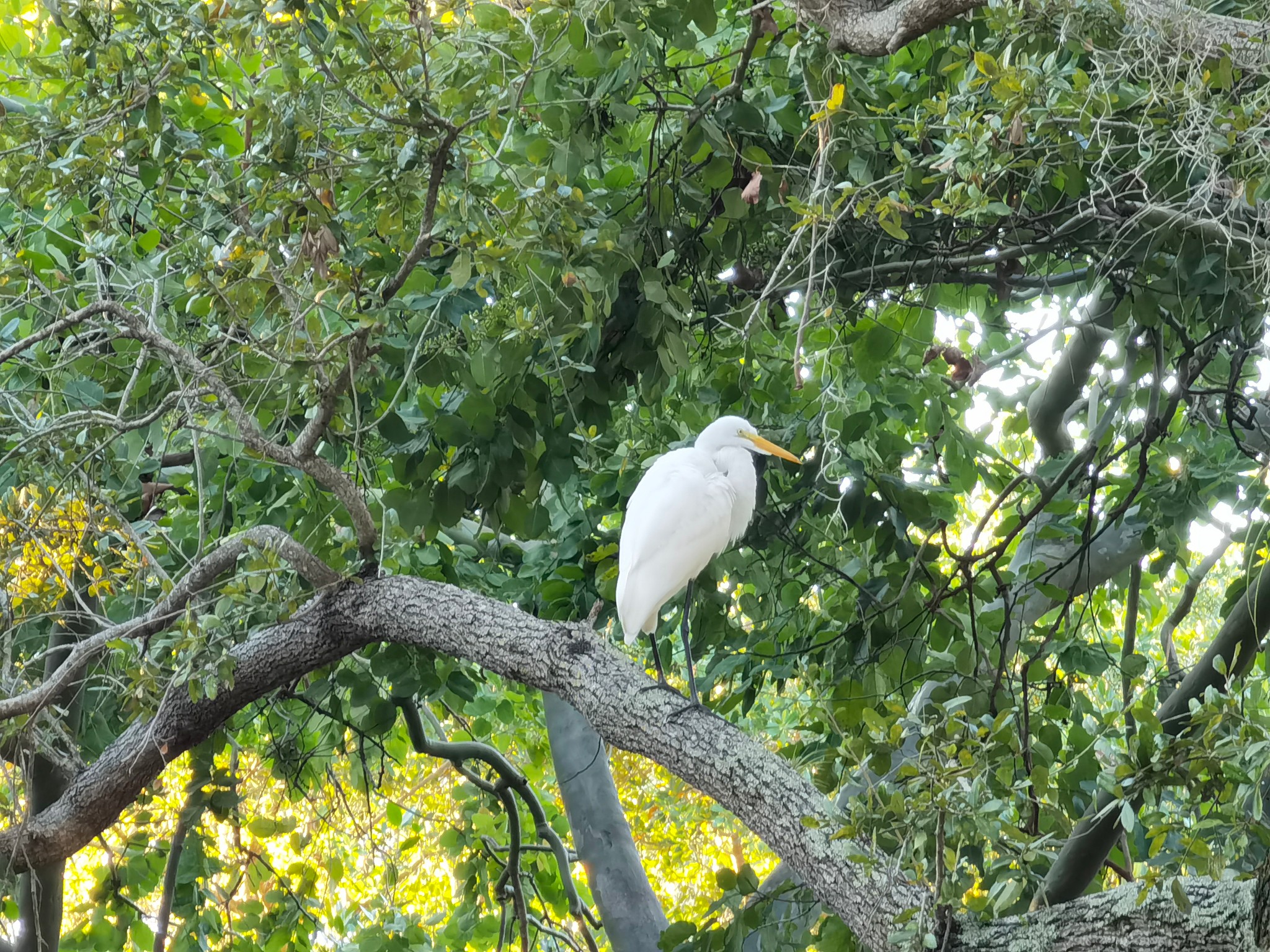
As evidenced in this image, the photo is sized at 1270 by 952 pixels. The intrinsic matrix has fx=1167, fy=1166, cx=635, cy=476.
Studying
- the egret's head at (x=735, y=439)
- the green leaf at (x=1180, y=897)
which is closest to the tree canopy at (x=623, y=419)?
the green leaf at (x=1180, y=897)

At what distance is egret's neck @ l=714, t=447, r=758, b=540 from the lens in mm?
2762

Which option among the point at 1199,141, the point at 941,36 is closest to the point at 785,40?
the point at 941,36

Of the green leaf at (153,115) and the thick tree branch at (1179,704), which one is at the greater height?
the green leaf at (153,115)

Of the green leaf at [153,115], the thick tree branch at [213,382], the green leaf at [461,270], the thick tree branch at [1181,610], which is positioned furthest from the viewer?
the thick tree branch at [1181,610]

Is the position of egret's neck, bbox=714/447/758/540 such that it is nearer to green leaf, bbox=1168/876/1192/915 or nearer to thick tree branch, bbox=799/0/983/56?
thick tree branch, bbox=799/0/983/56

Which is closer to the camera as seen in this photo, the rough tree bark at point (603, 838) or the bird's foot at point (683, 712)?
the bird's foot at point (683, 712)

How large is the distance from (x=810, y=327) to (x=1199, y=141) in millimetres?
1266

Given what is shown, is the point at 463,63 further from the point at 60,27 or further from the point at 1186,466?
the point at 1186,466

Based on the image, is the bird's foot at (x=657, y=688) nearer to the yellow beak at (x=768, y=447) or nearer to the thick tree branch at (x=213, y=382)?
the thick tree branch at (x=213, y=382)

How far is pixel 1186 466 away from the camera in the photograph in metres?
3.07

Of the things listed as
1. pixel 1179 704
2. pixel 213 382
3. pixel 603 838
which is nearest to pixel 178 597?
pixel 213 382

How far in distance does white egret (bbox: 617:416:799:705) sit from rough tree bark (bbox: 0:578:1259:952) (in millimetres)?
396

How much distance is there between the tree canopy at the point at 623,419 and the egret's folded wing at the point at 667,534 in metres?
0.22

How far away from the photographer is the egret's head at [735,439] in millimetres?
2828
